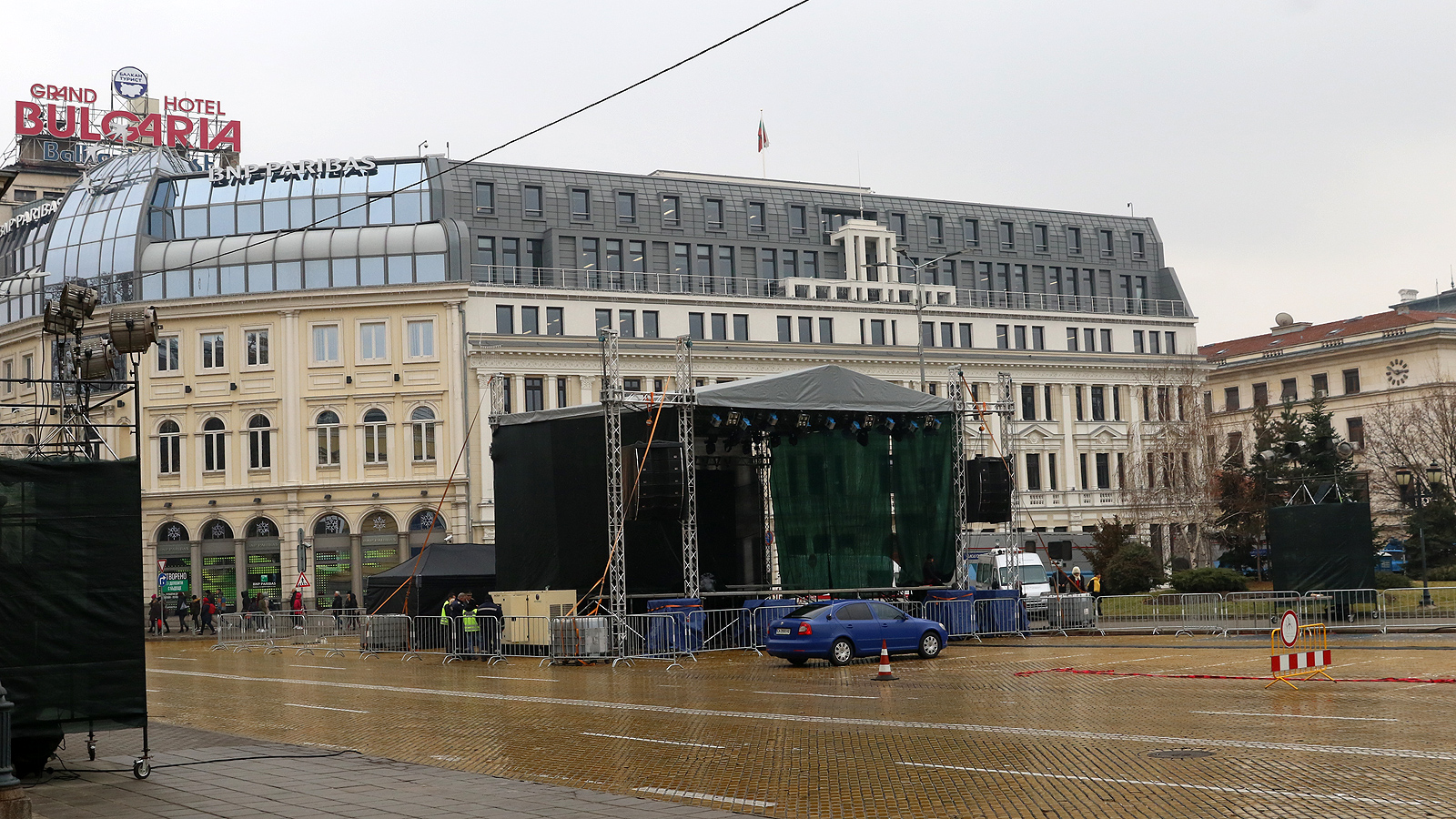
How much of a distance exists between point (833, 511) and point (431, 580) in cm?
1213

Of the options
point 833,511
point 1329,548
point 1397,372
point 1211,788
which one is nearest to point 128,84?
point 833,511

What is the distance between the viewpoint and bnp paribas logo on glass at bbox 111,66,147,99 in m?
94.0

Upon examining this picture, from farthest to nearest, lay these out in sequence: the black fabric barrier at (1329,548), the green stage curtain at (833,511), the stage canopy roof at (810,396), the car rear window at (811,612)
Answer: the green stage curtain at (833,511), the black fabric barrier at (1329,548), the stage canopy roof at (810,396), the car rear window at (811,612)

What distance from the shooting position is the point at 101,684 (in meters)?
13.4

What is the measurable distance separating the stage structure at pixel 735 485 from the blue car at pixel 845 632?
5065 millimetres

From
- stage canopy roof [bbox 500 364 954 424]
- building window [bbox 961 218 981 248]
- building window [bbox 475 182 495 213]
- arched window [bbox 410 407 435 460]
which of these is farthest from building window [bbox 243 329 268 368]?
building window [bbox 961 218 981 248]

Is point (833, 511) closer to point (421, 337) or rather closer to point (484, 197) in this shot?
point (421, 337)

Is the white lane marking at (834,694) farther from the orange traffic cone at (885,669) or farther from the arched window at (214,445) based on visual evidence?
the arched window at (214,445)

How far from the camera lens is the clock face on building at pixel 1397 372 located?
8612 cm

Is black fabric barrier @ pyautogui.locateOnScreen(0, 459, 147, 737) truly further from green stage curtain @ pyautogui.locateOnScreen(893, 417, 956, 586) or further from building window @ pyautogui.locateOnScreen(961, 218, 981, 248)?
building window @ pyautogui.locateOnScreen(961, 218, 981, 248)

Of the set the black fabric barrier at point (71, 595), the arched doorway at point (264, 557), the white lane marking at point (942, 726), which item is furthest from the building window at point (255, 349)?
the black fabric barrier at point (71, 595)

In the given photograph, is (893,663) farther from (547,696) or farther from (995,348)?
(995,348)

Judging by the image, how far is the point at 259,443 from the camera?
219ft

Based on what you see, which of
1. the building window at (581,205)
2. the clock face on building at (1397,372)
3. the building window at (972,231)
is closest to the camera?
the building window at (581,205)
